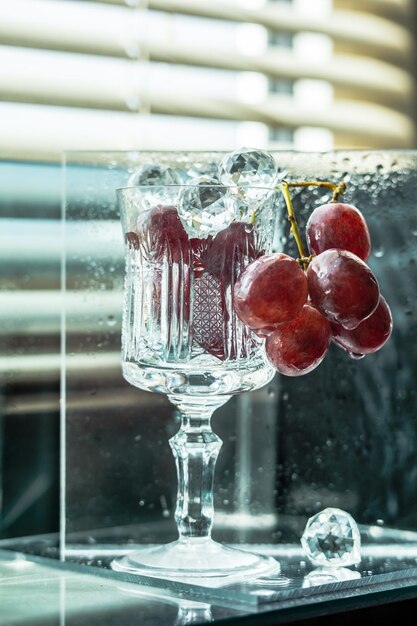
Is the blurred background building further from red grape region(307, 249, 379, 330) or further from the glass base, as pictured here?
red grape region(307, 249, 379, 330)

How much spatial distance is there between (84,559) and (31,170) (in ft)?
1.38

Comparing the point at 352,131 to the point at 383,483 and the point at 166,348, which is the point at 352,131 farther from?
the point at 166,348

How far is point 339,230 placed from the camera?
1.01 m

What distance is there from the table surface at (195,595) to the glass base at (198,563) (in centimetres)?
2

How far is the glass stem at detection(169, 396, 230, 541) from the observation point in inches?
41.7

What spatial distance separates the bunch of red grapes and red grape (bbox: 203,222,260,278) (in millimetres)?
29

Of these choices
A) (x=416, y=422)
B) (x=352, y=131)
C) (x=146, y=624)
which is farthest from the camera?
(x=352, y=131)

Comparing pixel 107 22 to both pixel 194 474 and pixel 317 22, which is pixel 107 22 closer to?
pixel 317 22

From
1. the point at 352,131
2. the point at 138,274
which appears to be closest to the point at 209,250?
the point at 138,274

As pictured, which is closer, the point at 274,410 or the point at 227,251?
the point at 227,251

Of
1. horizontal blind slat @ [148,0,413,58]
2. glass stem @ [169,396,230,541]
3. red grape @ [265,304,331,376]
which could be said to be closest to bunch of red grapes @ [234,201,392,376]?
red grape @ [265,304,331,376]

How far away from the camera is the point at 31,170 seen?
4.16 feet

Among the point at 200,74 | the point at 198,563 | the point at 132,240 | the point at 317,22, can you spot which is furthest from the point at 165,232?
the point at 317,22

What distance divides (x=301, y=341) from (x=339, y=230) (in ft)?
0.36
